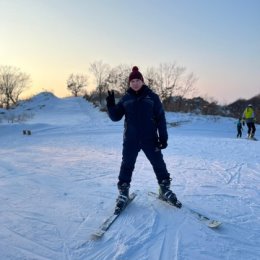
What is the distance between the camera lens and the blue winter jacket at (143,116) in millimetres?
4262

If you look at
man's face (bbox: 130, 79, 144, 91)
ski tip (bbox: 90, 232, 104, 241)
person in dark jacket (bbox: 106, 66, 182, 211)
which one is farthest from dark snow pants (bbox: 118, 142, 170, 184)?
ski tip (bbox: 90, 232, 104, 241)

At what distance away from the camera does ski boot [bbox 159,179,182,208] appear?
168 inches

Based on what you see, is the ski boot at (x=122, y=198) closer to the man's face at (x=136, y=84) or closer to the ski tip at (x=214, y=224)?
the ski tip at (x=214, y=224)

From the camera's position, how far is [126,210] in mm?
4242

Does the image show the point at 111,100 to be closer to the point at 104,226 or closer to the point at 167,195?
the point at 167,195

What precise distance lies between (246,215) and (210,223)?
2.29ft

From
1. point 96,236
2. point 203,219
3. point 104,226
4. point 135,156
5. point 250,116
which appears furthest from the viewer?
→ point 250,116

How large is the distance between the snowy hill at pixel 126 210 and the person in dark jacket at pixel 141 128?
1.01 feet

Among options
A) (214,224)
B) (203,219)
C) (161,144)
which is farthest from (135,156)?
(214,224)

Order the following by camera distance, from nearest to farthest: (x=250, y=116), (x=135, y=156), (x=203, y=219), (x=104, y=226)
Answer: (x=104, y=226), (x=203, y=219), (x=135, y=156), (x=250, y=116)

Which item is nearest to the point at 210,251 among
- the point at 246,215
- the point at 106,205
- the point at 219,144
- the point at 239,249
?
the point at 239,249

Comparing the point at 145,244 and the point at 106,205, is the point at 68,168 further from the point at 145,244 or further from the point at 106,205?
the point at 145,244

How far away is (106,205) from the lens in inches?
179

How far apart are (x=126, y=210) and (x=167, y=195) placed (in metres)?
Result: 0.57
